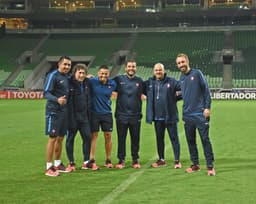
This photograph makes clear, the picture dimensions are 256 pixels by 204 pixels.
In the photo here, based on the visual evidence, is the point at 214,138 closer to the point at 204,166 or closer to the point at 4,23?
the point at 204,166

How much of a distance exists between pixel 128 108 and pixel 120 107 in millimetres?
171

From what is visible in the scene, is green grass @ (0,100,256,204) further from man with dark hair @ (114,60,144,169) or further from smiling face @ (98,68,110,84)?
smiling face @ (98,68,110,84)

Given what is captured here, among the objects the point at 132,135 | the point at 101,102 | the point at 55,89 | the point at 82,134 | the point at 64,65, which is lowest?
the point at 132,135

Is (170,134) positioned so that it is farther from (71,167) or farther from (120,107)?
(71,167)

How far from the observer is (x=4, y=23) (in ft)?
201

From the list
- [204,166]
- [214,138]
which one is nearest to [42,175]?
[204,166]

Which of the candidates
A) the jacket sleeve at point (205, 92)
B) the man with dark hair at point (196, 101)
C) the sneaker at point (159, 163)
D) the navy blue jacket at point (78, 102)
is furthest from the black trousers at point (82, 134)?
the jacket sleeve at point (205, 92)

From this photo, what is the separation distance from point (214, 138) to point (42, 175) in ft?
23.7

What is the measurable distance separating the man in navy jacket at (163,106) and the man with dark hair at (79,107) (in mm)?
1259

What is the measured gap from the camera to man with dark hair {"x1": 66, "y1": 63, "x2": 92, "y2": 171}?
9.09 meters

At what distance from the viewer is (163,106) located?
31.4 ft

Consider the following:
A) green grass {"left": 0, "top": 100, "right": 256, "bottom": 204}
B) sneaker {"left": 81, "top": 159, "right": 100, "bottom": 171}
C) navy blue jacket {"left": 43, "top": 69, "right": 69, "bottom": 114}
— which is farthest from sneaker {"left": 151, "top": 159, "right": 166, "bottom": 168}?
navy blue jacket {"left": 43, "top": 69, "right": 69, "bottom": 114}

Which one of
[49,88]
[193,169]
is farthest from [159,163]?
[49,88]

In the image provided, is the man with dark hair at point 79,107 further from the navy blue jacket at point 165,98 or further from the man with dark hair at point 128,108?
the navy blue jacket at point 165,98
